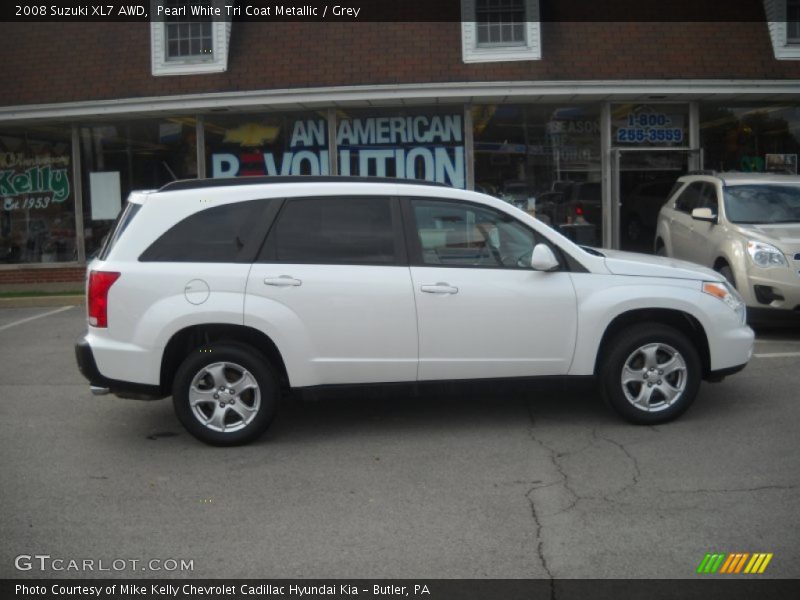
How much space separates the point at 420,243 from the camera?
6.49 m

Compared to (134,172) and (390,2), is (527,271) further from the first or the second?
(134,172)

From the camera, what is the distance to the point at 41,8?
16.3 m

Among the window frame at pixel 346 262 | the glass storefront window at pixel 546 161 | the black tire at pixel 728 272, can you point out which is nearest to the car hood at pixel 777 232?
the black tire at pixel 728 272

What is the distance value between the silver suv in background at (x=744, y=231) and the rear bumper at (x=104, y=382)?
6.41 meters

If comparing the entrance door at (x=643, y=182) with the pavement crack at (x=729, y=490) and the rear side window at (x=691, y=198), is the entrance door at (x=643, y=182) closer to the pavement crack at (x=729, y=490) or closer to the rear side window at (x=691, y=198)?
the rear side window at (x=691, y=198)

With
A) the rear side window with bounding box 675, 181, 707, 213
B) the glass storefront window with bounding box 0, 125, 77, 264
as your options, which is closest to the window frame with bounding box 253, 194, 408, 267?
the rear side window with bounding box 675, 181, 707, 213

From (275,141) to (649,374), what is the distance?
34.1 ft

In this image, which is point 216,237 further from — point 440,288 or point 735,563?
point 735,563

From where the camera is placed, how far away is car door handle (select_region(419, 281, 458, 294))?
6344 mm

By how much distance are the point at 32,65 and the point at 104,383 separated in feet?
37.1

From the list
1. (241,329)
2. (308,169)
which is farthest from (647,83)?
(241,329)

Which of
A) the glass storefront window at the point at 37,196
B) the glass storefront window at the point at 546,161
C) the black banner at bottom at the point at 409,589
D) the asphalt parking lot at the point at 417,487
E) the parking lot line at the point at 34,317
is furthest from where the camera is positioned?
the glass storefront window at the point at 37,196

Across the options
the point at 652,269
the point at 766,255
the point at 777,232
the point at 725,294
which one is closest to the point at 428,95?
the point at 777,232

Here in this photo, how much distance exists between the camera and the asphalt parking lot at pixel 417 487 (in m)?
4.50
